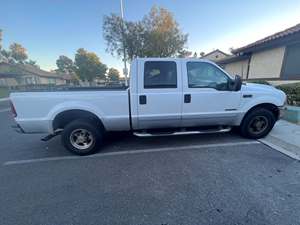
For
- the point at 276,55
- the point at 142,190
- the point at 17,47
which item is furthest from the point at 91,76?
the point at 142,190

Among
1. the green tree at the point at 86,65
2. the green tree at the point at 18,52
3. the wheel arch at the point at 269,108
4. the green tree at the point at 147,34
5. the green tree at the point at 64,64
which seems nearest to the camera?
the wheel arch at the point at 269,108

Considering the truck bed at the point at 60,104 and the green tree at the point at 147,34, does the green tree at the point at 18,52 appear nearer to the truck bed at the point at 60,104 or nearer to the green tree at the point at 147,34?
the green tree at the point at 147,34

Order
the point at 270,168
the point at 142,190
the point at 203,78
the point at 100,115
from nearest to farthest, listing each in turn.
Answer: the point at 142,190 → the point at 270,168 → the point at 100,115 → the point at 203,78

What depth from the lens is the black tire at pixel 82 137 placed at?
3508 mm

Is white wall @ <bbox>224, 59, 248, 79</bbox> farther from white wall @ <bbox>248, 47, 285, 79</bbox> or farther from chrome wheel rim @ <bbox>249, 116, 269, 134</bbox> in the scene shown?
chrome wheel rim @ <bbox>249, 116, 269, 134</bbox>

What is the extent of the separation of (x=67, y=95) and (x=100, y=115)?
2.52 ft

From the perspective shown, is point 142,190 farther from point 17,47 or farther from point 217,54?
point 17,47

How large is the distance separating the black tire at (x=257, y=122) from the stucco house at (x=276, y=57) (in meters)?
5.70

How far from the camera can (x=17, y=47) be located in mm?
54594

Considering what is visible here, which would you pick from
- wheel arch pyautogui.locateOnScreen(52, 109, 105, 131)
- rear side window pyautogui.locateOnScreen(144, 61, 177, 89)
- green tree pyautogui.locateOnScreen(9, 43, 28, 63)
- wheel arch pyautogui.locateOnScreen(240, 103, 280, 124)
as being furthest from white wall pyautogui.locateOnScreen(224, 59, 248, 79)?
green tree pyautogui.locateOnScreen(9, 43, 28, 63)

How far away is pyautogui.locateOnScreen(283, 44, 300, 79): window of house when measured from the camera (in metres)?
7.78

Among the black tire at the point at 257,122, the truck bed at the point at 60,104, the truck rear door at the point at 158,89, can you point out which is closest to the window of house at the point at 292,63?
the black tire at the point at 257,122

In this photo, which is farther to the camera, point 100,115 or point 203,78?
point 203,78

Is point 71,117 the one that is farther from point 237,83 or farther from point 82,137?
point 237,83
